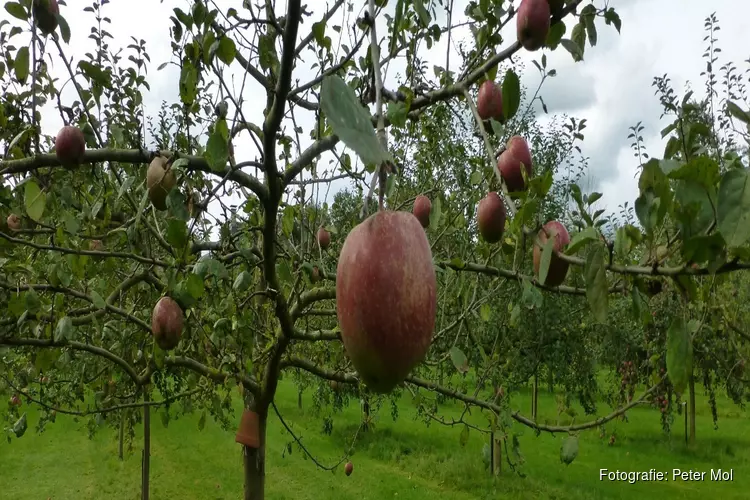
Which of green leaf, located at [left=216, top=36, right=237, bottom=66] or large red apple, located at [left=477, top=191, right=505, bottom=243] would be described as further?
green leaf, located at [left=216, top=36, right=237, bottom=66]

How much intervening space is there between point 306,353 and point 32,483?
464cm

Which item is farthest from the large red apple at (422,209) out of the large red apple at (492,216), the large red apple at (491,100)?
the large red apple at (492,216)

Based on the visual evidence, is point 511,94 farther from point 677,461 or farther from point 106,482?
point 677,461

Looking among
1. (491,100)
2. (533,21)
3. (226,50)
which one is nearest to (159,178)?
(226,50)

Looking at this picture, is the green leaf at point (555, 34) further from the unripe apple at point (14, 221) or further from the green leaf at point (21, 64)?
the unripe apple at point (14, 221)

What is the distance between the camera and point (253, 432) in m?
2.65

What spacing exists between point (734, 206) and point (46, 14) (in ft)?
5.65

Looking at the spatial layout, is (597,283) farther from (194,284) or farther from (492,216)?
(194,284)

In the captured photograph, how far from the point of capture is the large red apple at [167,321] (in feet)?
5.00

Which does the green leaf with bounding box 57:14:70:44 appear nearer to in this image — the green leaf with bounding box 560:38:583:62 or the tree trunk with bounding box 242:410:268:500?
the green leaf with bounding box 560:38:583:62

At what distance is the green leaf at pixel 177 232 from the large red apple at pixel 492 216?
0.65m

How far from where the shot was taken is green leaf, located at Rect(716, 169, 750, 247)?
2.01ft

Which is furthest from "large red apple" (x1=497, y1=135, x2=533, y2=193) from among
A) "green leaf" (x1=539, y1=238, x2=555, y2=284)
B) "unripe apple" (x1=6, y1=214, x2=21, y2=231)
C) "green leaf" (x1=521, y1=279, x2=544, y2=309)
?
"unripe apple" (x1=6, y1=214, x2=21, y2=231)

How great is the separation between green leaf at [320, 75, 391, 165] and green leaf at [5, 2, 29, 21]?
1464 millimetres
